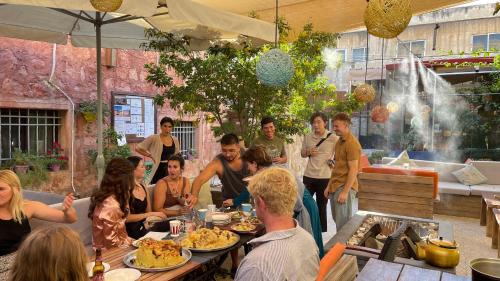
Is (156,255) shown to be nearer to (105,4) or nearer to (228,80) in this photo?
(105,4)

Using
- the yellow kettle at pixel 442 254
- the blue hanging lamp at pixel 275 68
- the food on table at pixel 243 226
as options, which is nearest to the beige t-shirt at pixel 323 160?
the blue hanging lamp at pixel 275 68

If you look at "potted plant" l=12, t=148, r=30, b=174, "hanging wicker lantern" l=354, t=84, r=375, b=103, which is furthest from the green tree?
"potted plant" l=12, t=148, r=30, b=174

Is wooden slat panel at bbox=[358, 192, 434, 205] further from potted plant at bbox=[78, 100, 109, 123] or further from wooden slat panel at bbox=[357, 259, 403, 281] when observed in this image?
potted plant at bbox=[78, 100, 109, 123]

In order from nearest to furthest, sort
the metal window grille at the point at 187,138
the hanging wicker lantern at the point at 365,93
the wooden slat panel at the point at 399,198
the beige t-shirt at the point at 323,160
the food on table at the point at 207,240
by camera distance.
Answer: the food on table at the point at 207,240 → the wooden slat panel at the point at 399,198 → the beige t-shirt at the point at 323,160 → the hanging wicker lantern at the point at 365,93 → the metal window grille at the point at 187,138

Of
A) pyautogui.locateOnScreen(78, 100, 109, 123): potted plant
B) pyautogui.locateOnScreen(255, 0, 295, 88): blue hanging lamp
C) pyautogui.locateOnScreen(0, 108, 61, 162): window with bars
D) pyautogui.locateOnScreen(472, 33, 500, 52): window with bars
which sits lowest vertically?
pyautogui.locateOnScreen(0, 108, 61, 162): window with bars

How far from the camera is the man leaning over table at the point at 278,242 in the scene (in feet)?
5.60

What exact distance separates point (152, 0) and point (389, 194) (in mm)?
4060

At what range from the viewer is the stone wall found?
6.53m

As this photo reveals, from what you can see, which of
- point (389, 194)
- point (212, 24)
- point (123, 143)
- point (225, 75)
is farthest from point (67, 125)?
point (389, 194)

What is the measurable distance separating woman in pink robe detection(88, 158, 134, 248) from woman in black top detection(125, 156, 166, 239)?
0.45m

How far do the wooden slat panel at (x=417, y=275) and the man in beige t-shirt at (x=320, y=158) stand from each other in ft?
11.9

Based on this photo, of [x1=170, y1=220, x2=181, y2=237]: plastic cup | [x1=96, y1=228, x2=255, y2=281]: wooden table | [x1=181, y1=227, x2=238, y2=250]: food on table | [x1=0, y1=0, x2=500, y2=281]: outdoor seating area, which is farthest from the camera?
[x1=170, y1=220, x2=181, y2=237]: plastic cup

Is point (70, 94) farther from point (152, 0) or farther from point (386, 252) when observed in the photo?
point (386, 252)

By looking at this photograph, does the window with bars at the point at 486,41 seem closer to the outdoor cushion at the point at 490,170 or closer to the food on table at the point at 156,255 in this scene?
the outdoor cushion at the point at 490,170
